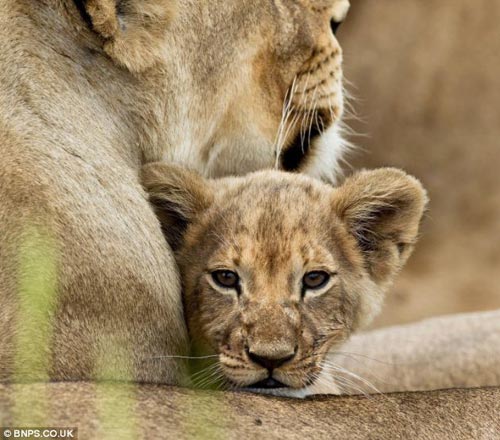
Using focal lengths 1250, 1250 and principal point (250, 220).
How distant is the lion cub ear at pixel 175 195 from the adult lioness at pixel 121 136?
7 centimetres

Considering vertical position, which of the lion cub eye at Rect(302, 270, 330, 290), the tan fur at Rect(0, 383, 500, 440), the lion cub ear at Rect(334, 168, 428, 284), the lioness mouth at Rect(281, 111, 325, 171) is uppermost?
the lioness mouth at Rect(281, 111, 325, 171)

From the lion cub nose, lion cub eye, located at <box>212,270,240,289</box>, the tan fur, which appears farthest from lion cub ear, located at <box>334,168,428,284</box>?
the lion cub nose

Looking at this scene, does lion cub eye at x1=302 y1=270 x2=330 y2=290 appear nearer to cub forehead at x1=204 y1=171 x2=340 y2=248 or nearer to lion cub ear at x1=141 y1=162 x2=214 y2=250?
cub forehead at x1=204 y1=171 x2=340 y2=248

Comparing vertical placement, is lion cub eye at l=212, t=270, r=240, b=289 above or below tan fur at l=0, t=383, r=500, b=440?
above

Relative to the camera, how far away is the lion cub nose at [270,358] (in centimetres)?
345

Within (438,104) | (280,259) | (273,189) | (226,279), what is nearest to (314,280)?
(280,259)

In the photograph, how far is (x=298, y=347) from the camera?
3541mm

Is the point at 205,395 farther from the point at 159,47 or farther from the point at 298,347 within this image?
the point at 159,47

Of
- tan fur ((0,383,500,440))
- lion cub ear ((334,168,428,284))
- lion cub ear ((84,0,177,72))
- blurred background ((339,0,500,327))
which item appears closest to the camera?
tan fur ((0,383,500,440))

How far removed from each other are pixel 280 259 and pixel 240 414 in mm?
658

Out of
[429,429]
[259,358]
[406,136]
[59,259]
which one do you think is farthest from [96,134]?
[406,136]

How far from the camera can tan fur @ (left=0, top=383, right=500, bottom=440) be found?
2.98m

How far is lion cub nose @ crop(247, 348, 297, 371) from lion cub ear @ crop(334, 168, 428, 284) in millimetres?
780

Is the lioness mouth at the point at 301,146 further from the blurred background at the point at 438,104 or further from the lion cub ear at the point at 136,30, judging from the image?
the blurred background at the point at 438,104
